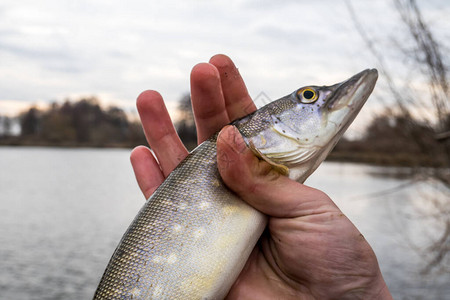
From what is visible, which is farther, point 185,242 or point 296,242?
point 296,242

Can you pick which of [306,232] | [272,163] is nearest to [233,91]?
[272,163]

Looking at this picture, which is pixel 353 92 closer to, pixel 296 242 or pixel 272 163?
pixel 272 163

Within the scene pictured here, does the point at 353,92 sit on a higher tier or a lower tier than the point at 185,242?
higher

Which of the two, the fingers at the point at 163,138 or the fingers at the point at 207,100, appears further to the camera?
the fingers at the point at 163,138

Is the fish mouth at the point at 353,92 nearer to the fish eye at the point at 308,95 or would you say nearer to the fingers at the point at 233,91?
the fish eye at the point at 308,95

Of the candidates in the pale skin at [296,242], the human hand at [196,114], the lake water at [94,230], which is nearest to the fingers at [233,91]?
the human hand at [196,114]
